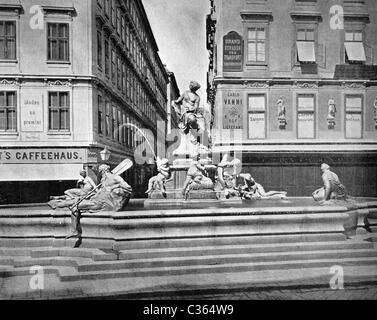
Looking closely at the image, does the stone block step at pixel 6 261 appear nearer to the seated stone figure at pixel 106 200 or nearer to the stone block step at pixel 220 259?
the seated stone figure at pixel 106 200

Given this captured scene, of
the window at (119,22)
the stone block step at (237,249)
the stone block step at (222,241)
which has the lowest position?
the stone block step at (237,249)

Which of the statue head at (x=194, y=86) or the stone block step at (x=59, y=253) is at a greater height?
the statue head at (x=194, y=86)

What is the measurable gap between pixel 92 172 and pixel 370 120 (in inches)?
388

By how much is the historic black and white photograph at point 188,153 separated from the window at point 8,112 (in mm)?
37

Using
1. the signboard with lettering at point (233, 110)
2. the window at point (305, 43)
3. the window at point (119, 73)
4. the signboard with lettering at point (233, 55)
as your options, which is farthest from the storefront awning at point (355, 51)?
the window at point (119, 73)

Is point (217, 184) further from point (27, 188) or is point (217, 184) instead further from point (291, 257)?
point (27, 188)

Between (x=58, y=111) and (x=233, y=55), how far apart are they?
6771 millimetres

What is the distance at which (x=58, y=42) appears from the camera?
36.0 feet

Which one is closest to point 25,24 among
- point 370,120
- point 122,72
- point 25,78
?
point 25,78

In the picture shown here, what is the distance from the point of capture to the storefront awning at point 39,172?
31.1ft

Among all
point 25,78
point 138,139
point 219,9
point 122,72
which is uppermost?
point 219,9

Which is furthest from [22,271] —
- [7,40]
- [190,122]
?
[7,40]

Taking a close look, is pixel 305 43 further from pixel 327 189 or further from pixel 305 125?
pixel 327 189
